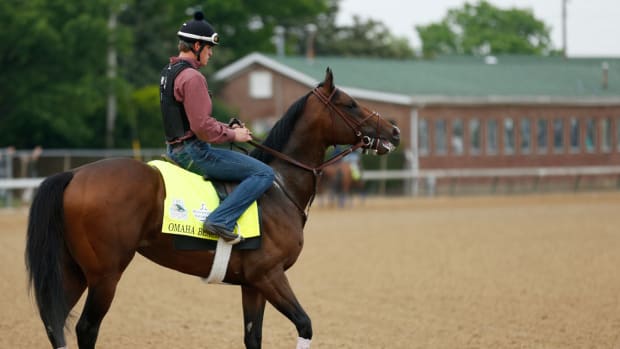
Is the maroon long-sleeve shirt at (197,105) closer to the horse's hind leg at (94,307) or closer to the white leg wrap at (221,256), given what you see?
the white leg wrap at (221,256)

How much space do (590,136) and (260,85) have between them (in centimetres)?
1544

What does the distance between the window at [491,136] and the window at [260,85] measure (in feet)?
33.2

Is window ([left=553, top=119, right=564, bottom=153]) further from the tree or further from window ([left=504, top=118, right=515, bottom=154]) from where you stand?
the tree

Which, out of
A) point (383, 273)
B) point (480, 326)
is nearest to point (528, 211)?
point (383, 273)

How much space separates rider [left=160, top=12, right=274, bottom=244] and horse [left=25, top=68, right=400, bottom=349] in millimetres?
236

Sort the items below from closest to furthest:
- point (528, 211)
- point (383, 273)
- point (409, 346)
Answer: point (409, 346)
point (383, 273)
point (528, 211)

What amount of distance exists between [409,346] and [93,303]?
3.24 meters

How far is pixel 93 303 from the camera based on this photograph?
741cm

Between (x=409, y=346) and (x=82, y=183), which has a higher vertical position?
(x=82, y=183)

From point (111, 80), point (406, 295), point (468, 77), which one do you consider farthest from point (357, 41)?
point (406, 295)

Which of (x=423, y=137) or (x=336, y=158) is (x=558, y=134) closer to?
(x=423, y=137)

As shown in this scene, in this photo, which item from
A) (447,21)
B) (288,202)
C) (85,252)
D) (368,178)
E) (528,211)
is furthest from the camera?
(447,21)

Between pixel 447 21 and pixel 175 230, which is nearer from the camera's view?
pixel 175 230

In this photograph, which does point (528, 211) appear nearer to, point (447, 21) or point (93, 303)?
point (93, 303)
